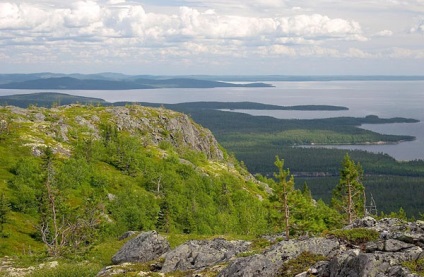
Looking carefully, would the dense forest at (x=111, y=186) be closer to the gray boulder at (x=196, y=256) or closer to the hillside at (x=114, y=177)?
the hillside at (x=114, y=177)

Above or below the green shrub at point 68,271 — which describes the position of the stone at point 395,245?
above

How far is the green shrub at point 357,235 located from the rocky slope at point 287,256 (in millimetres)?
481

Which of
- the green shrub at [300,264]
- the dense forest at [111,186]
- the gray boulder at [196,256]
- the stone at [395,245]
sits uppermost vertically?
the stone at [395,245]

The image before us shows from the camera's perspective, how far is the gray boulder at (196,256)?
39.3 metres

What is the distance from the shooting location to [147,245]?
4553 centimetres

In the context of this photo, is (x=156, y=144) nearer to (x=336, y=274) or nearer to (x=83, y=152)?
(x=83, y=152)

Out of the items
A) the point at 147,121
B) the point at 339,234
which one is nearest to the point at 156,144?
the point at 147,121

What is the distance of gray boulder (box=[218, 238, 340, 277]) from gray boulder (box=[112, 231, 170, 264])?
1351 centimetres

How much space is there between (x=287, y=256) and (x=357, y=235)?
625cm

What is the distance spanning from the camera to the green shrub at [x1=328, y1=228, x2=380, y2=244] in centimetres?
3547

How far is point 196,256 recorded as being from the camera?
40.4m

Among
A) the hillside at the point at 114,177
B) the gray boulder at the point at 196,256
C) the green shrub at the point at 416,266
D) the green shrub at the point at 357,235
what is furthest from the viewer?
the hillside at the point at 114,177

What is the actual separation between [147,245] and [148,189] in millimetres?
69231

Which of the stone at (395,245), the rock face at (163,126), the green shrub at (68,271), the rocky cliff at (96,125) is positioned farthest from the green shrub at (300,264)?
the rock face at (163,126)
